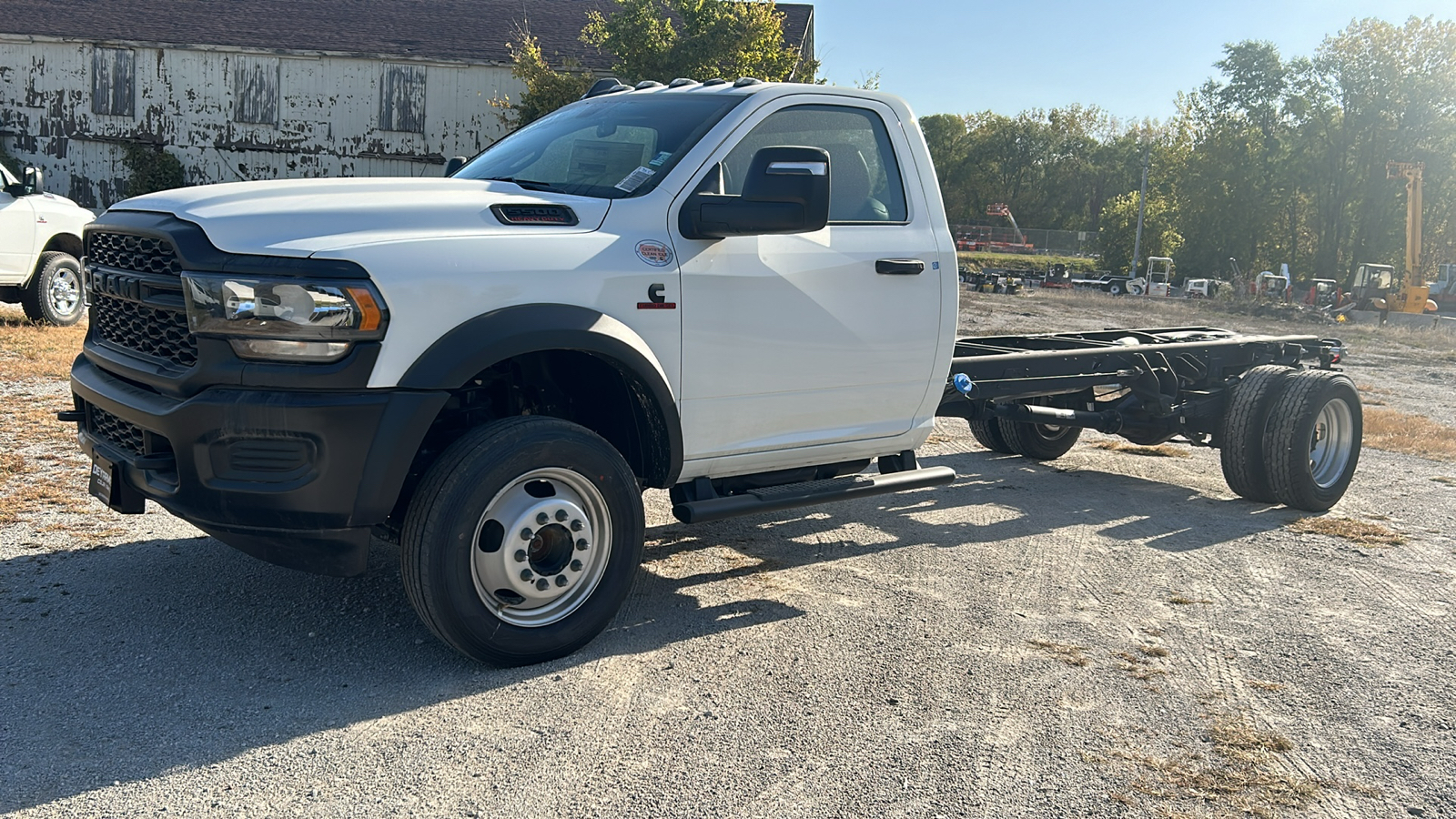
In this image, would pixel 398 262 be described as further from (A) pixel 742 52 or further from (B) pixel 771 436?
(A) pixel 742 52

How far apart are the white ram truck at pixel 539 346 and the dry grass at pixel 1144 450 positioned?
15.2ft

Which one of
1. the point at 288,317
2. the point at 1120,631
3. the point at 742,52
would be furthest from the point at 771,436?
the point at 742,52

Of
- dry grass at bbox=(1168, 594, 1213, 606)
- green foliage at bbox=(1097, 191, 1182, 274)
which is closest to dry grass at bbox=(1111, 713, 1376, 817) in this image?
dry grass at bbox=(1168, 594, 1213, 606)

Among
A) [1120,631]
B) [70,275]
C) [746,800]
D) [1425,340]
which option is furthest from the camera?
[1425,340]

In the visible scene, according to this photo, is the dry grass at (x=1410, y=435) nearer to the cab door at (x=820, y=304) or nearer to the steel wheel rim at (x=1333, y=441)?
the steel wheel rim at (x=1333, y=441)

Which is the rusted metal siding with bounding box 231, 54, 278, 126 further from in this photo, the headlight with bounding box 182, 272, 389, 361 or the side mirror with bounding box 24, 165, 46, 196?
the headlight with bounding box 182, 272, 389, 361

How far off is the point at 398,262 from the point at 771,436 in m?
1.78

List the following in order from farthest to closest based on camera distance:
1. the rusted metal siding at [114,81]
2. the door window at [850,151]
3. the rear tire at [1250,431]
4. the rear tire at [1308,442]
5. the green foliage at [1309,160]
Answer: the green foliage at [1309,160] < the rusted metal siding at [114,81] < the rear tire at [1250,431] < the rear tire at [1308,442] < the door window at [850,151]

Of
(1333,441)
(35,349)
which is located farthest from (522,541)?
(35,349)

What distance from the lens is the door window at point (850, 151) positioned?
4957 mm

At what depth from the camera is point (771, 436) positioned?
4.84 meters

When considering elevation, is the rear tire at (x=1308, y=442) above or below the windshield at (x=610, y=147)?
below

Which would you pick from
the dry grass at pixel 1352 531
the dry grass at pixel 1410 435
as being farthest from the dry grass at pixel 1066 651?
the dry grass at pixel 1410 435

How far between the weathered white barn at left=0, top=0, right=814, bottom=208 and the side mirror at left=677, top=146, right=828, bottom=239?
85.3 feet
